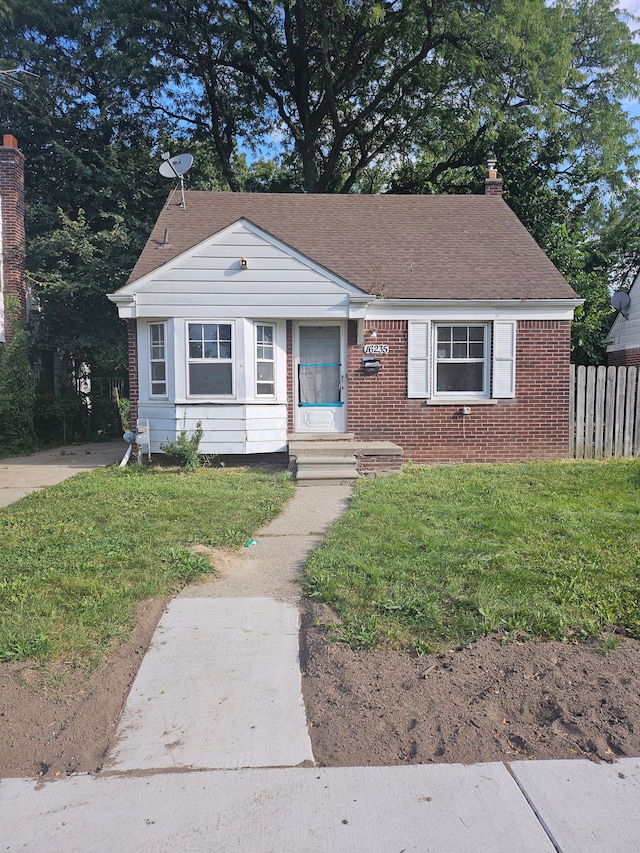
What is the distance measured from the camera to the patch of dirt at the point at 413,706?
2863 mm

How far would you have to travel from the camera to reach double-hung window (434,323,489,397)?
11227mm

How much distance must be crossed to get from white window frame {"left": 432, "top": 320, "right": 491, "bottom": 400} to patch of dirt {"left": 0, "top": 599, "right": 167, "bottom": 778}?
8356 millimetres

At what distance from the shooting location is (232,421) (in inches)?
408

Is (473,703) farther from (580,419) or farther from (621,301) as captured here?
(621,301)

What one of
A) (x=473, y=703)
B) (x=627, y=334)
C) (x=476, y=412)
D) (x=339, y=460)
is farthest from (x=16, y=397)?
(x=627, y=334)

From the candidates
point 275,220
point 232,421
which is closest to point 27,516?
point 232,421

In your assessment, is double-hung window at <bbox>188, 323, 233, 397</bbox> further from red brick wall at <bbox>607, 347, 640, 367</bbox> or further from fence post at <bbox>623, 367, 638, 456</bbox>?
red brick wall at <bbox>607, 347, 640, 367</bbox>

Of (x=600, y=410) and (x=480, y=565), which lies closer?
(x=480, y=565)

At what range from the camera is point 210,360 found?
10398mm

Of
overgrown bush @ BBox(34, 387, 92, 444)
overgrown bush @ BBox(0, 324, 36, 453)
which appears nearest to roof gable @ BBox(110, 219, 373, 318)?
overgrown bush @ BBox(0, 324, 36, 453)

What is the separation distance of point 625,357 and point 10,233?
15.5 metres

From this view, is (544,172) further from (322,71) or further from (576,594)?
(576,594)

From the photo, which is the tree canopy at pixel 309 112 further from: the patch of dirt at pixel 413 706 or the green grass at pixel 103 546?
the patch of dirt at pixel 413 706

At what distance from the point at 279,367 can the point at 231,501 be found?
3.77 metres
